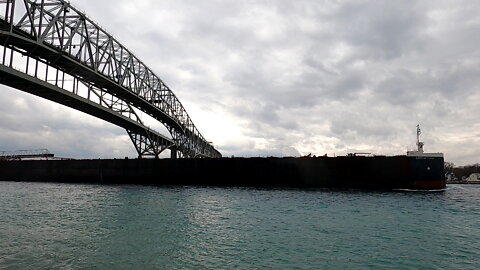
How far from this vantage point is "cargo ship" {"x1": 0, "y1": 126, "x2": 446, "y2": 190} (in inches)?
1617

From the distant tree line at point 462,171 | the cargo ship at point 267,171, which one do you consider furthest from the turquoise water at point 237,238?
the distant tree line at point 462,171

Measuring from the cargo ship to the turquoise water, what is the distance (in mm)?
18168

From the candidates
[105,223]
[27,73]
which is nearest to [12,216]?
[105,223]

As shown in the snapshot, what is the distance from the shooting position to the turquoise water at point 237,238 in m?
10.8

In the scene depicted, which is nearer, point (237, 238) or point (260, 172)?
point (237, 238)

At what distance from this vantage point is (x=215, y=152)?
159 meters

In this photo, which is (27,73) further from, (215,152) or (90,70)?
(215,152)

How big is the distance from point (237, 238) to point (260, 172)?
34.1m

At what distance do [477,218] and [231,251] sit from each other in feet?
58.2

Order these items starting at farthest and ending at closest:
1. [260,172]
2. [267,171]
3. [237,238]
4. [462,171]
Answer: [462,171] → [260,172] → [267,171] → [237,238]

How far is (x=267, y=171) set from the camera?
4769 cm

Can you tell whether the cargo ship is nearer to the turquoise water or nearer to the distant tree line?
the turquoise water

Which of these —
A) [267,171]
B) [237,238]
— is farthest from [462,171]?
[237,238]

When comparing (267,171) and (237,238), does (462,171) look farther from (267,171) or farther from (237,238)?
(237,238)
